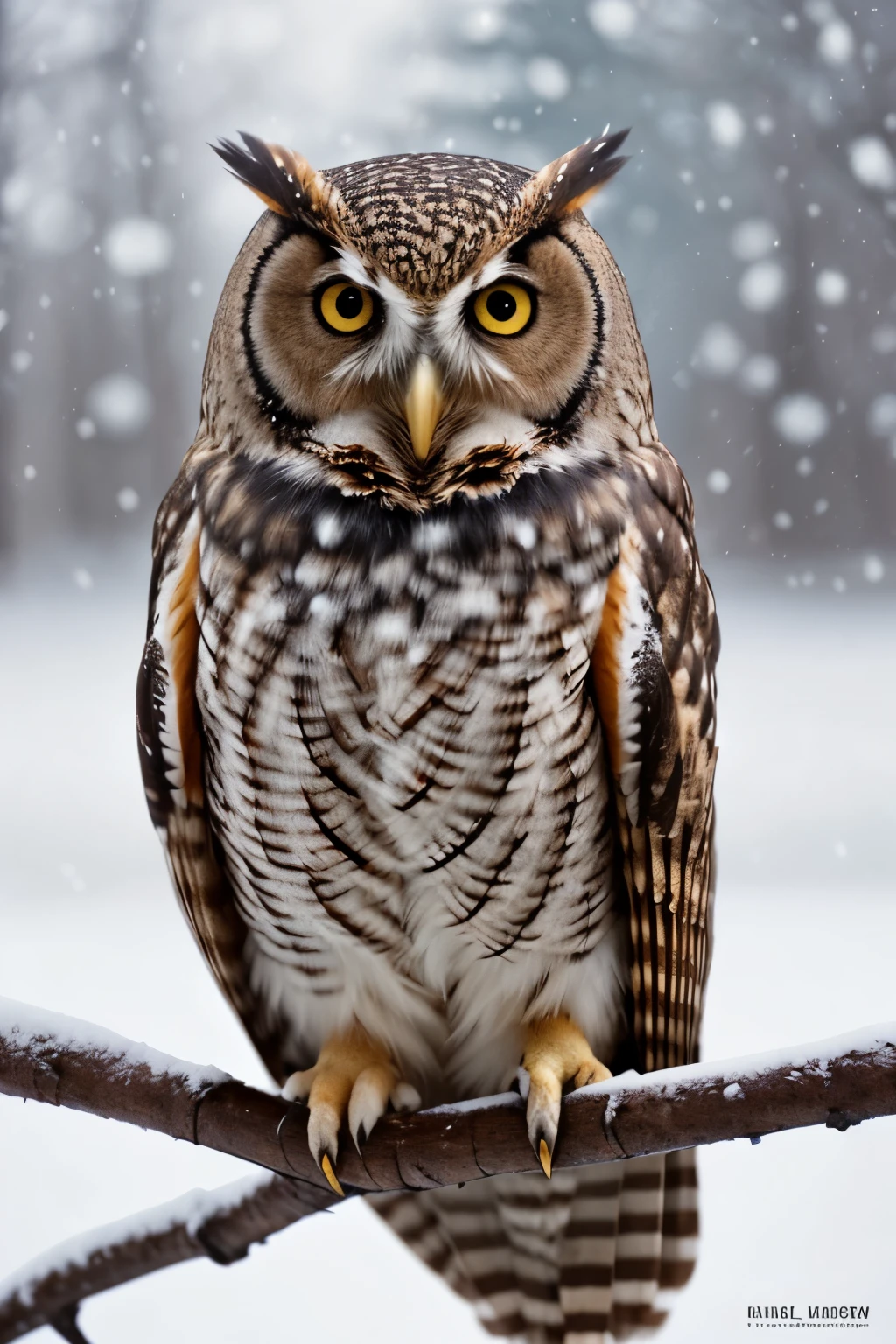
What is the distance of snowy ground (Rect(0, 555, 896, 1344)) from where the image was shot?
1192 millimetres

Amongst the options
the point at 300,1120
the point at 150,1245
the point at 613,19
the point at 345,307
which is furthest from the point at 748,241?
the point at 150,1245

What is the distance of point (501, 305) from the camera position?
31.0 inches

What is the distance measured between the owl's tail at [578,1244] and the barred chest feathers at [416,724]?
29 cm

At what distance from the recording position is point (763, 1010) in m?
1.29

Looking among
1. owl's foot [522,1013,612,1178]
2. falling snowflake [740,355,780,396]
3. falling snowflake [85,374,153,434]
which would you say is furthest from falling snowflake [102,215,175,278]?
owl's foot [522,1013,612,1178]

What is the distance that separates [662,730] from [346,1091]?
42cm

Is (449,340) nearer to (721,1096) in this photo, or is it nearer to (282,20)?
(721,1096)

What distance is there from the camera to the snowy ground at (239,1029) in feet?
3.91

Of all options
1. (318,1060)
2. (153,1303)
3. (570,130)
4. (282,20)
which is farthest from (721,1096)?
(282,20)

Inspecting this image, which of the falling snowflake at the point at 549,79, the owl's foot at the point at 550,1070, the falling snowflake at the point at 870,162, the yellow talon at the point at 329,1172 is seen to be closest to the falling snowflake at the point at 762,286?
the falling snowflake at the point at 870,162

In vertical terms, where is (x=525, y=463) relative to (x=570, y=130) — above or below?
below

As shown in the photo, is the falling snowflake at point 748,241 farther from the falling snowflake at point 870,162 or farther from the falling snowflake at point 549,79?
the falling snowflake at point 549,79

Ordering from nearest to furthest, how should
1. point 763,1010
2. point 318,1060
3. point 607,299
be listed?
point 607,299 < point 318,1060 < point 763,1010

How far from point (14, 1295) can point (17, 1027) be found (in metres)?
0.41
